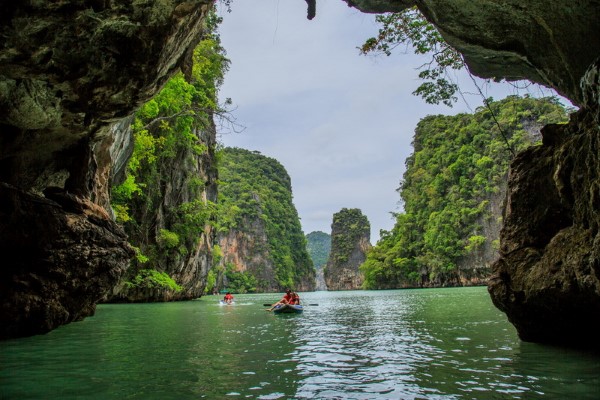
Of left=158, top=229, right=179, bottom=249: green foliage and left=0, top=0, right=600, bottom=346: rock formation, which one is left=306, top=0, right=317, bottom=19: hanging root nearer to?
left=0, top=0, right=600, bottom=346: rock formation

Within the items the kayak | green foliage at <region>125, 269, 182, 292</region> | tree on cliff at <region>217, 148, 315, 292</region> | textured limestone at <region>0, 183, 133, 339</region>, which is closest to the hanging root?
textured limestone at <region>0, 183, 133, 339</region>

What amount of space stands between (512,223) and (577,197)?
1651 millimetres

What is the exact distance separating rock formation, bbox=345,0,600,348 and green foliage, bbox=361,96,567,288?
43.9 meters

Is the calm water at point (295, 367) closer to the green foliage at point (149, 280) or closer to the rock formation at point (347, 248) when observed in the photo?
the green foliage at point (149, 280)

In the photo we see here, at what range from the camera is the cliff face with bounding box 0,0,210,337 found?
5.46 m

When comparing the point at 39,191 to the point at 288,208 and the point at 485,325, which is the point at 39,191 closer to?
the point at 485,325

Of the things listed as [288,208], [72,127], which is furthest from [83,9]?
[288,208]

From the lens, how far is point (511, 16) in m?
5.42

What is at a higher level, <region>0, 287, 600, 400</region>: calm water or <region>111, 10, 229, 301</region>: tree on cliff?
<region>111, 10, 229, 301</region>: tree on cliff

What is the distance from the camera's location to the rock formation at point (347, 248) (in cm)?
10612

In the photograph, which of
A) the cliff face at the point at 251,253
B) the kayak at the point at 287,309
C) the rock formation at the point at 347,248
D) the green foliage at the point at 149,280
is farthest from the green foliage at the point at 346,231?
the kayak at the point at 287,309

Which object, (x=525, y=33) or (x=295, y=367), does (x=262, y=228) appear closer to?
(x=295, y=367)

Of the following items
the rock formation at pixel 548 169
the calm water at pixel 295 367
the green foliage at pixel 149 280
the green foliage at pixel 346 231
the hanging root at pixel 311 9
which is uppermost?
the green foliage at pixel 346 231

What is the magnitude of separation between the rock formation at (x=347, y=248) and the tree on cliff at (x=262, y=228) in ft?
22.6
